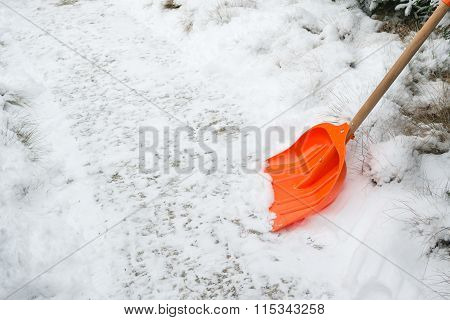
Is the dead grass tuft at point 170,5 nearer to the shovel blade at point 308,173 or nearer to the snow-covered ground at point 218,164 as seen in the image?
the snow-covered ground at point 218,164

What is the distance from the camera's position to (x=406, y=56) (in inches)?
103

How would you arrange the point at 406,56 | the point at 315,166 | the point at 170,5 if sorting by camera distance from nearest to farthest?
the point at 406,56, the point at 315,166, the point at 170,5

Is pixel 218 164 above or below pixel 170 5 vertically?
below

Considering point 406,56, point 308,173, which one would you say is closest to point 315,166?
point 308,173

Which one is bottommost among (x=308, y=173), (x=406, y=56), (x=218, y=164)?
(x=218, y=164)

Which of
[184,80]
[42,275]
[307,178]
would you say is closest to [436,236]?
[307,178]

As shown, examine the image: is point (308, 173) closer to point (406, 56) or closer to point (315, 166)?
point (315, 166)

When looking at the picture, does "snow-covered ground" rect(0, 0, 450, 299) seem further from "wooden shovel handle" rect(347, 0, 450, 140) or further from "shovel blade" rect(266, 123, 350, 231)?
"wooden shovel handle" rect(347, 0, 450, 140)

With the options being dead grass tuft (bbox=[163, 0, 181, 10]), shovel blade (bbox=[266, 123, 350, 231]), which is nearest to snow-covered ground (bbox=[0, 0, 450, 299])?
shovel blade (bbox=[266, 123, 350, 231])

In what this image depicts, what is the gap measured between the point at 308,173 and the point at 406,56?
1.13 meters

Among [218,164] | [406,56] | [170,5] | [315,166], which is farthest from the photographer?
[170,5]

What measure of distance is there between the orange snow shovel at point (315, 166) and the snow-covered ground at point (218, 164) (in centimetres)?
11

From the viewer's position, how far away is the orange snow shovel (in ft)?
9.08

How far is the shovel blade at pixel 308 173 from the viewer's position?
283cm
